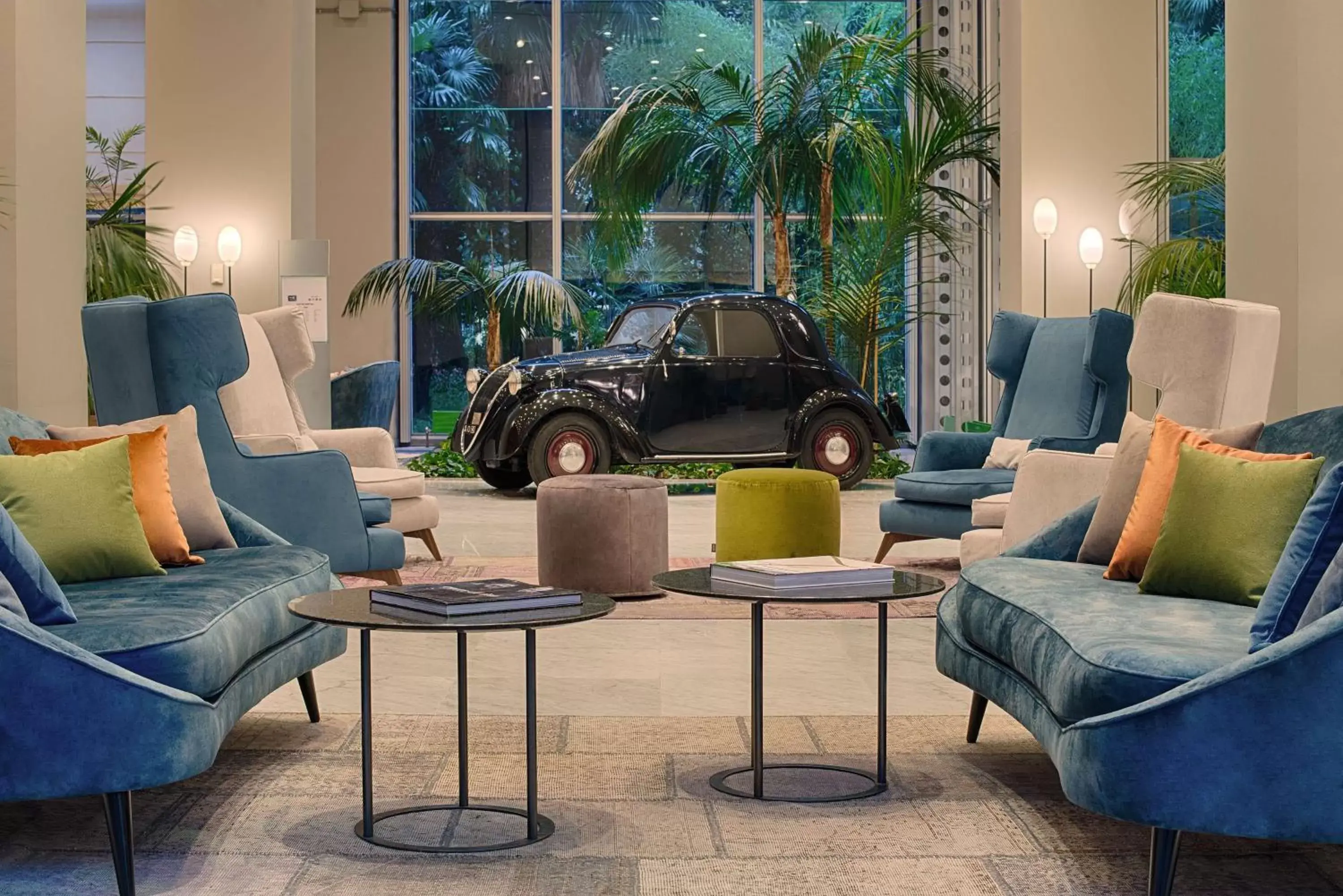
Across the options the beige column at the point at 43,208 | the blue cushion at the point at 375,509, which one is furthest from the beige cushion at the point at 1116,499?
the beige column at the point at 43,208

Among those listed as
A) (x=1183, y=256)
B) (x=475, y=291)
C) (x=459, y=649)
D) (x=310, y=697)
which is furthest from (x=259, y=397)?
(x=475, y=291)

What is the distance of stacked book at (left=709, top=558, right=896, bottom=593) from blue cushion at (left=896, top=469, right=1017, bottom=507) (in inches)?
114

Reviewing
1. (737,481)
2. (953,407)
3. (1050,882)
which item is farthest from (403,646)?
(953,407)

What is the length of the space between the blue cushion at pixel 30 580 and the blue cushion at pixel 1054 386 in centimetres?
417

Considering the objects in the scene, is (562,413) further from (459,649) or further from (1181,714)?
(1181,714)

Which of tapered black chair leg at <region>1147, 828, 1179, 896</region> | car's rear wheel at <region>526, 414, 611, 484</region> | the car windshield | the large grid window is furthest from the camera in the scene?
the large grid window

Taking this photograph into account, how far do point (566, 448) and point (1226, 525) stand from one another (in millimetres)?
6395

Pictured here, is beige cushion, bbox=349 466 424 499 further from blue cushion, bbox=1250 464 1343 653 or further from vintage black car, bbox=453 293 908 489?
blue cushion, bbox=1250 464 1343 653

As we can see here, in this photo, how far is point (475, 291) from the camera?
13172 mm

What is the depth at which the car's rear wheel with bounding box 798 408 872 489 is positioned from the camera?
9703 mm

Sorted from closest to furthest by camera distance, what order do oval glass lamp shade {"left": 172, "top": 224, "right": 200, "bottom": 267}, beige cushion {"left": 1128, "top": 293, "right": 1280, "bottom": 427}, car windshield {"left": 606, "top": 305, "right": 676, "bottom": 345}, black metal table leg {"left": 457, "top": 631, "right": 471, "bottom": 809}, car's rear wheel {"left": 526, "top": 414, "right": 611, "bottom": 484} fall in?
black metal table leg {"left": 457, "top": 631, "right": 471, "bottom": 809} < beige cushion {"left": 1128, "top": 293, "right": 1280, "bottom": 427} < car's rear wheel {"left": 526, "top": 414, "right": 611, "bottom": 484} < oval glass lamp shade {"left": 172, "top": 224, "right": 200, "bottom": 267} < car windshield {"left": 606, "top": 305, "right": 676, "bottom": 345}

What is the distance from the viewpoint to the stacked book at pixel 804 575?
2.96 meters

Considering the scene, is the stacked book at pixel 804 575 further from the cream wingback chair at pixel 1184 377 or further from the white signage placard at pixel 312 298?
the white signage placard at pixel 312 298

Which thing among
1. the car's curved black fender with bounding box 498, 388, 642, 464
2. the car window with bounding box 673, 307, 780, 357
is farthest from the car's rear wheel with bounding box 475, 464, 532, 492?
the car window with bounding box 673, 307, 780, 357
